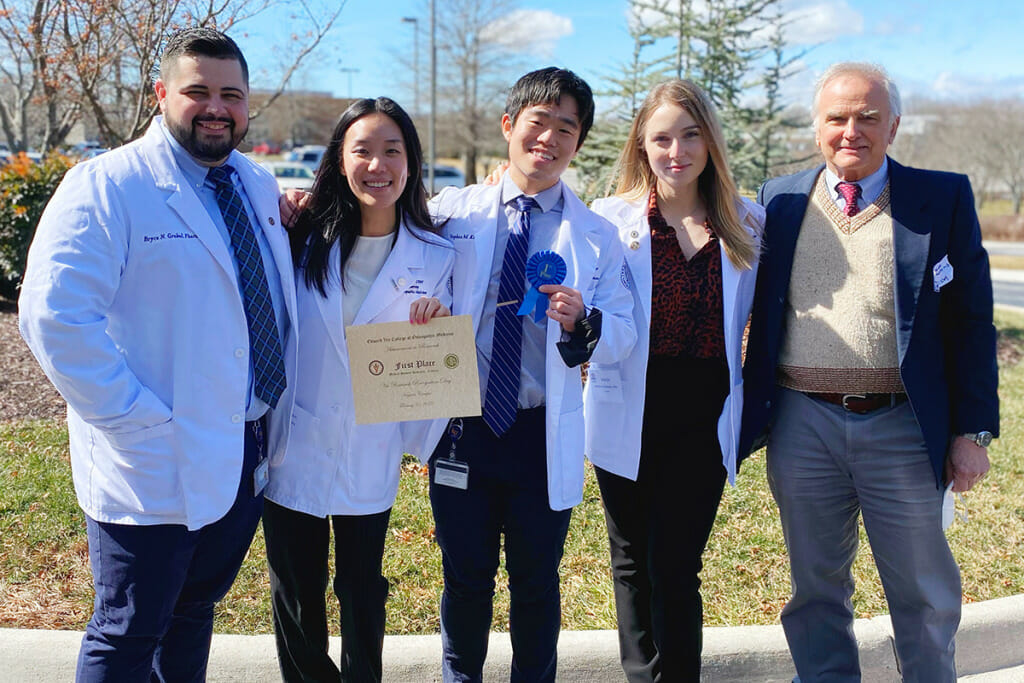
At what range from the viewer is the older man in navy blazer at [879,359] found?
291 cm

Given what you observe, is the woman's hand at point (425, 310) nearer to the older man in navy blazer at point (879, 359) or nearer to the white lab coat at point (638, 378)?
the white lab coat at point (638, 378)

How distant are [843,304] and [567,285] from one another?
1.05 metres

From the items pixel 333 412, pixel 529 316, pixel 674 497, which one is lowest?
pixel 674 497

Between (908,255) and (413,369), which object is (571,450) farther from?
(908,255)

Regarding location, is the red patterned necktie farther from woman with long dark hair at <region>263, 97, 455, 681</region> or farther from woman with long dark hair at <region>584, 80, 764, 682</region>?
woman with long dark hair at <region>263, 97, 455, 681</region>

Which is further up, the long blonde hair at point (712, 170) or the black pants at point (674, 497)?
the long blonde hair at point (712, 170)

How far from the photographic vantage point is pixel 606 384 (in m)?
3.17

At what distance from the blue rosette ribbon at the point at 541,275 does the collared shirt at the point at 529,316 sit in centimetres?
9

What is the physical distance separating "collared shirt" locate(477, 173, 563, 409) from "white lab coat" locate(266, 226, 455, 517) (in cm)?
23

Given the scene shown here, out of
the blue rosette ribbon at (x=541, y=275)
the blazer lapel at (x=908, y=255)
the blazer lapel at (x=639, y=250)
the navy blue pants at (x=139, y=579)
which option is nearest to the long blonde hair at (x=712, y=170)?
the blazer lapel at (x=639, y=250)

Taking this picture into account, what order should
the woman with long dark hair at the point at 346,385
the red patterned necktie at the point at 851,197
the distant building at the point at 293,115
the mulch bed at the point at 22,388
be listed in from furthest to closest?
the distant building at the point at 293,115 → the mulch bed at the point at 22,388 → the red patterned necktie at the point at 851,197 → the woman with long dark hair at the point at 346,385

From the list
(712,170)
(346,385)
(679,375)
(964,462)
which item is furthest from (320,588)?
(964,462)

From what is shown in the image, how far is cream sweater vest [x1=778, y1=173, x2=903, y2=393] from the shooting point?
296cm

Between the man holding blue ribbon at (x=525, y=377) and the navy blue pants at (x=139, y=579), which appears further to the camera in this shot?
the man holding blue ribbon at (x=525, y=377)
